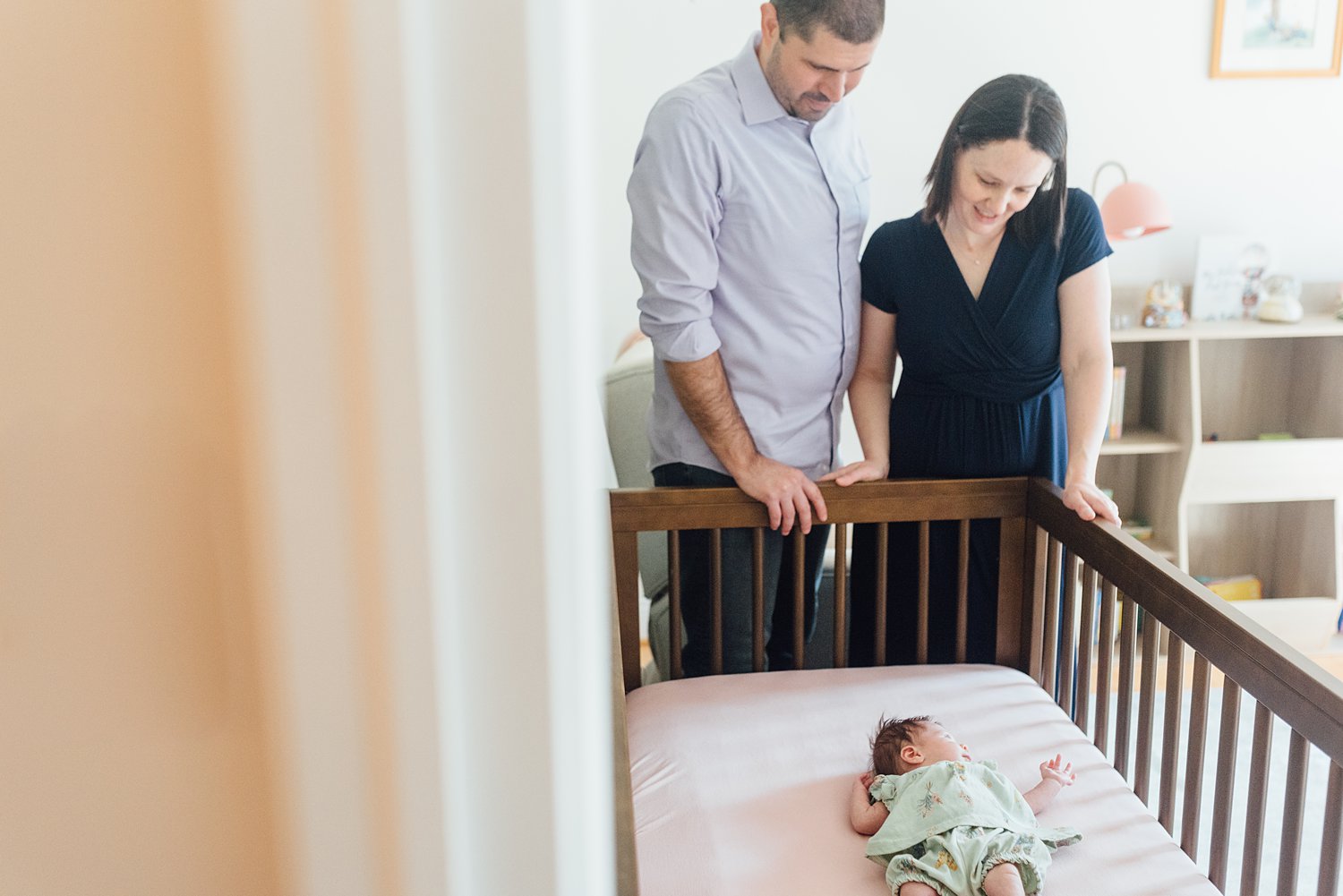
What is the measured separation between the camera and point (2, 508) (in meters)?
0.24

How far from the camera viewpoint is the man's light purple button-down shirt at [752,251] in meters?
1.60

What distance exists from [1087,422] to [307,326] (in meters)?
1.60

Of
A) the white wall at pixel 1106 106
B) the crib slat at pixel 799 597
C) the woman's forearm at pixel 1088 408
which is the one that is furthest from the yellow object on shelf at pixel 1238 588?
the crib slat at pixel 799 597

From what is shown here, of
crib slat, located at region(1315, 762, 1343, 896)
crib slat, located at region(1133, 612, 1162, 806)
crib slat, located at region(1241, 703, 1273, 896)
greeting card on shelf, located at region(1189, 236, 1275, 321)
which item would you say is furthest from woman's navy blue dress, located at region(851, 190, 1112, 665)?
greeting card on shelf, located at region(1189, 236, 1275, 321)

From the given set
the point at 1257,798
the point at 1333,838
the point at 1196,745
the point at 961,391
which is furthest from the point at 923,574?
the point at 1333,838

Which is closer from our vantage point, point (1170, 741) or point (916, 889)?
point (916, 889)

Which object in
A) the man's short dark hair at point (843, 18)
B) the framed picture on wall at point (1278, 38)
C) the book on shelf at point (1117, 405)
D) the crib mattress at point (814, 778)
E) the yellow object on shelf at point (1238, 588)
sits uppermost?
the framed picture on wall at point (1278, 38)

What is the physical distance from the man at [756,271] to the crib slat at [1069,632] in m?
0.38

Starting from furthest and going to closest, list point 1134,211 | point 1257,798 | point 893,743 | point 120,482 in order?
point 1134,211 < point 893,743 < point 1257,798 < point 120,482

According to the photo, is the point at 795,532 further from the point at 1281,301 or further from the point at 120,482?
the point at 1281,301

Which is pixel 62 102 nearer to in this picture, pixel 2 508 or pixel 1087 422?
pixel 2 508

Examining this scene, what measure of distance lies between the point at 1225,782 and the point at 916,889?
39 centimetres

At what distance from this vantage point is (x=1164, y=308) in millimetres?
3068

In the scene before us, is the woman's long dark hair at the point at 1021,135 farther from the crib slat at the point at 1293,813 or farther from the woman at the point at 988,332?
the crib slat at the point at 1293,813
